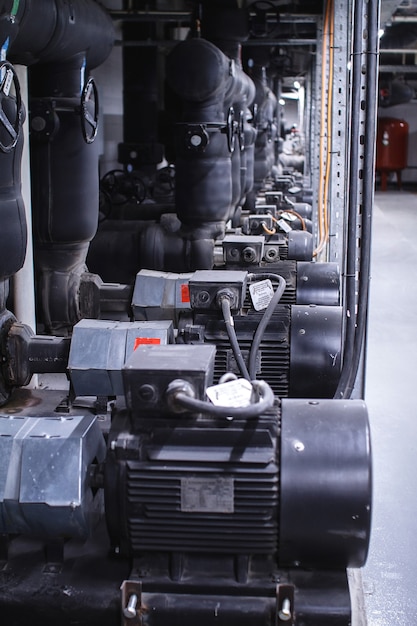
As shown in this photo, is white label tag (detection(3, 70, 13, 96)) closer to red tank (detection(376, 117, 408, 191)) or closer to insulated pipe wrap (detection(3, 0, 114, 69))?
insulated pipe wrap (detection(3, 0, 114, 69))

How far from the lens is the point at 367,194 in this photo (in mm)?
1972

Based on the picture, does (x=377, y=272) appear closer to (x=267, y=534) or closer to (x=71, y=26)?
(x=71, y=26)

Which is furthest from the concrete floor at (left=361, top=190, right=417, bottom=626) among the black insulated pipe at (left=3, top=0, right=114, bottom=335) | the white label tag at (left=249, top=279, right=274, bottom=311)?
the black insulated pipe at (left=3, top=0, right=114, bottom=335)

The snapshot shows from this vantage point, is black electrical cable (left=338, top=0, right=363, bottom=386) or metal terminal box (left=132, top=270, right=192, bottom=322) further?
metal terminal box (left=132, top=270, right=192, bottom=322)

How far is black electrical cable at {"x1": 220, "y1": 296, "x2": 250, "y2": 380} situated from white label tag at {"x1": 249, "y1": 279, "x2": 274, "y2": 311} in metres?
0.26

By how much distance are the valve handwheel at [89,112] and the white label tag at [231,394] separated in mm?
1534

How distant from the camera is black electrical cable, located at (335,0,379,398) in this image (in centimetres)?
184

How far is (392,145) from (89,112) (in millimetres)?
11507

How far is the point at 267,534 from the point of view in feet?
3.96

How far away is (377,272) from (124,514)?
478 cm

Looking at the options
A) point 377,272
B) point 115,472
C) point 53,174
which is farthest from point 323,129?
point 115,472

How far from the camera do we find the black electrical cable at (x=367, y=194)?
1.84 m

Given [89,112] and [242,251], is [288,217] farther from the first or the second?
[89,112]

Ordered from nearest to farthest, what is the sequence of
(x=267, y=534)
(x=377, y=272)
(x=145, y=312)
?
(x=267, y=534) → (x=145, y=312) → (x=377, y=272)
